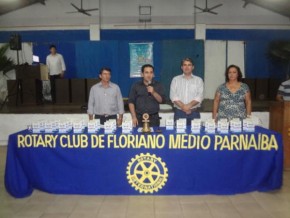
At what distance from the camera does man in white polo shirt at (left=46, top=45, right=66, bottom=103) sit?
8.67 meters

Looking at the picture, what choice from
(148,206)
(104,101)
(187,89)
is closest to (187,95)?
(187,89)

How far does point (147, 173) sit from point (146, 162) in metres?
0.11

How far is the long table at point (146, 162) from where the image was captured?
2924 millimetres

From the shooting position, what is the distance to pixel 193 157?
295 cm

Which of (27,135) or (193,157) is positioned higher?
(27,135)

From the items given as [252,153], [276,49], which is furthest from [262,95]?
[252,153]

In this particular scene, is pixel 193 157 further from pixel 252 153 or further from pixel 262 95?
pixel 262 95

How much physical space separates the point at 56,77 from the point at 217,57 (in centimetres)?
539

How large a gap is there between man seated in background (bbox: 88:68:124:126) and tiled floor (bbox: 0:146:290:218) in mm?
1045

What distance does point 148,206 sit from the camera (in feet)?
9.26

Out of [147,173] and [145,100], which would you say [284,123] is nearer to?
[145,100]

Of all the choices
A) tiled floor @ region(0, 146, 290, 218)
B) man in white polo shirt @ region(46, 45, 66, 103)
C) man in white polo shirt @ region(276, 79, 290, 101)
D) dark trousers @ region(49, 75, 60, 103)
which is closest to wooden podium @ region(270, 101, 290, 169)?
man in white polo shirt @ region(276, 79, 290, 101)

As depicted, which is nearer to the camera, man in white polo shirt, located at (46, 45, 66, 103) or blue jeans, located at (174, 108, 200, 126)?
blue jeans, located at (174, 108, 200, 126)

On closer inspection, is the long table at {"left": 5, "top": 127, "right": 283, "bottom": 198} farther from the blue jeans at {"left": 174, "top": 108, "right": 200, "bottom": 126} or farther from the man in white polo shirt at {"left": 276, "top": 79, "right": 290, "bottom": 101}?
the man in white polo shirt at {"left": 276, "top": 79, "right": 290, "bottom": 101}
